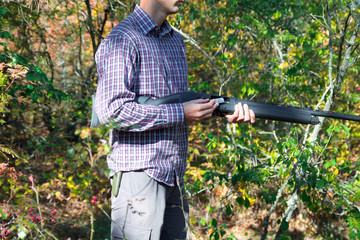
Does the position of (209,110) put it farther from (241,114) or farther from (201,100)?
(241,114)

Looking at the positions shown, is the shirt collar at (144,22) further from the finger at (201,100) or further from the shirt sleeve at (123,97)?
the finger at (201,100)

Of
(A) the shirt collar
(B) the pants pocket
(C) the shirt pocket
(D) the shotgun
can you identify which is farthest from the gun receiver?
(B) the pants pocket

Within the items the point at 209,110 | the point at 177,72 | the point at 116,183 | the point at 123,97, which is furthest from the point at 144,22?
the point at 116,183

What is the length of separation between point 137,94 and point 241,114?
1.97 feet

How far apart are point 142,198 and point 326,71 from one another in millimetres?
3242

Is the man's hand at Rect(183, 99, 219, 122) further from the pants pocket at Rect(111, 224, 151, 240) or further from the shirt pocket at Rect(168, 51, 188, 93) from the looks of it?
the pants pocket at Rect(111, 224, 151, 240)

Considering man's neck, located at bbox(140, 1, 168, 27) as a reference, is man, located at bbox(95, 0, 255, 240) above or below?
below

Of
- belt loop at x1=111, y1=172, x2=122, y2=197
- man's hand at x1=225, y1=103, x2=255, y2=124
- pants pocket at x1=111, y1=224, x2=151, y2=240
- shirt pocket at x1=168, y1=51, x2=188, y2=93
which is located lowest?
pants pocket at x1=111, y1=224, x2=151, y2=240

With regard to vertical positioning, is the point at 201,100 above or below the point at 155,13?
below

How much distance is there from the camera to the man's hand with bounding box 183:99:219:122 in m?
1.92

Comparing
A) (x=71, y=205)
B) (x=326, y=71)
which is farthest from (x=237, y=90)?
(x=71, y=205)

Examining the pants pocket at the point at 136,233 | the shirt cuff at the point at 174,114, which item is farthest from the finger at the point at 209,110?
the pants pocket at the point at 136,233

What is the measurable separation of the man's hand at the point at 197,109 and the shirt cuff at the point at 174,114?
0.03 metres

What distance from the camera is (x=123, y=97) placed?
181 centimetres
